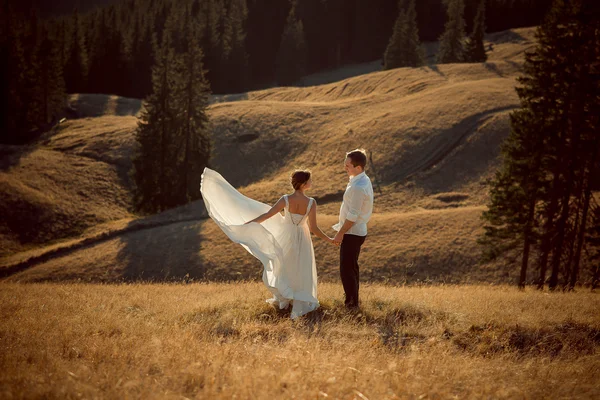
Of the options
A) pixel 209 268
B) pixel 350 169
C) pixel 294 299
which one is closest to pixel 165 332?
pixel 294 299

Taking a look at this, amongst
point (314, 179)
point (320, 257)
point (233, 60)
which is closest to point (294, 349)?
point (320, 257)

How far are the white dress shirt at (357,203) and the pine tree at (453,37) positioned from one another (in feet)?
277

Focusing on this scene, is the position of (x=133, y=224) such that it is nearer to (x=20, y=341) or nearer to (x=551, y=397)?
(x=20, y=341)

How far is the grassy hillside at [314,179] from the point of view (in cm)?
2991

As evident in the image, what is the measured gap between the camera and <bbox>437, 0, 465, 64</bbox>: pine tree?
83875mm

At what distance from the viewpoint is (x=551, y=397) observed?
5.77 meters

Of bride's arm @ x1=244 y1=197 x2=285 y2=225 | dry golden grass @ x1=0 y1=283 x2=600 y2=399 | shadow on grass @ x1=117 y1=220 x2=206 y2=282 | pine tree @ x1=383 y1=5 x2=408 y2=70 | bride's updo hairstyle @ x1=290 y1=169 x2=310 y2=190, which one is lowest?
shadow on grass @ x1=117 y1=220 x2=206 y2=282

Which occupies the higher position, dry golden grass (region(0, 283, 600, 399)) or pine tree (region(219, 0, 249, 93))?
pine tree (region(219, 0, 249, 93))

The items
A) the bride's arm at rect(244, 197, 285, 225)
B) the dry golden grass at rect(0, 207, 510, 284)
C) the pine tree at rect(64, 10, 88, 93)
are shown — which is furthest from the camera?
the pine tree at rect(64, 10, 88, 93)

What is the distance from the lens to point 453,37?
8588 cm

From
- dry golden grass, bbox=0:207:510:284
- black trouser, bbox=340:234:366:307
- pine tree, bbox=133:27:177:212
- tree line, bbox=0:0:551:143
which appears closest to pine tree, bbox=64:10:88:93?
tree line, bbox=0:0:551:143

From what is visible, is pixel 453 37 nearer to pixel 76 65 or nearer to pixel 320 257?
pixel 320 257

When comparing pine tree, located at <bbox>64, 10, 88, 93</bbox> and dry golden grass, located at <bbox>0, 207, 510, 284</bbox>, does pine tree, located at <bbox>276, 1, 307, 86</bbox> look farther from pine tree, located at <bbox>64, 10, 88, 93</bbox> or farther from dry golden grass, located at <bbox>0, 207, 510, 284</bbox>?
dry golden grass, located at <bbox>0, 207, 510, 284</bbox>

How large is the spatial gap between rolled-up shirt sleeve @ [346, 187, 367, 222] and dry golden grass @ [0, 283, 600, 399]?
1979mm
